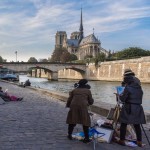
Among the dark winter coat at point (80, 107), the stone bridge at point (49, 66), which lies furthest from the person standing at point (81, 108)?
the stone bridge at point (49, 66)

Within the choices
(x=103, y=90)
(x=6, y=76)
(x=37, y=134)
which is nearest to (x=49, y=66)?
(x=6, y=76)

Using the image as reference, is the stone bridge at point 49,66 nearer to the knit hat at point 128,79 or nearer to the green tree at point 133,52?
the green tree at point 133,52

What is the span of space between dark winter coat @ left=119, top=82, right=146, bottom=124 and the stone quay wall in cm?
5620

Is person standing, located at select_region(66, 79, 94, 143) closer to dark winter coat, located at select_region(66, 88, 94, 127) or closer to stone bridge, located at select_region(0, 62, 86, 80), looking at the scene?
dark winter coat, located at select_region(66, 88, 94, 127)

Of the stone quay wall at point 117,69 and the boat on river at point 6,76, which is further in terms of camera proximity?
the boat on river at point 6,76

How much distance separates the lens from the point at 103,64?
88.5m

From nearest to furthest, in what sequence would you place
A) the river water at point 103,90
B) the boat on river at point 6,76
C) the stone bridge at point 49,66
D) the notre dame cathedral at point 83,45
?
the river water at point 103,90 → the boat on river at point 6,76 → the stone bridge at point 49,66 → the notre dame cathedral at point 83,45

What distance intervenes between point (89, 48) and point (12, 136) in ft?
488

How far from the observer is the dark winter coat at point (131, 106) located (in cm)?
781

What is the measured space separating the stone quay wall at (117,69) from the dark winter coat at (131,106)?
56.2 meters

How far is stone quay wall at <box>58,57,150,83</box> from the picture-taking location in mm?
66588

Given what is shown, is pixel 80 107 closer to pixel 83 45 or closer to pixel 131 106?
pixel 131 106

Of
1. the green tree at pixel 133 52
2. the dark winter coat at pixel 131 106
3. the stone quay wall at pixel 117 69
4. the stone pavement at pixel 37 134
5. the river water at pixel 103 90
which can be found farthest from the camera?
the green tree at pixel 133 52

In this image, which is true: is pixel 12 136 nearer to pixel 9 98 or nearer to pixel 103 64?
pixel 9 98
